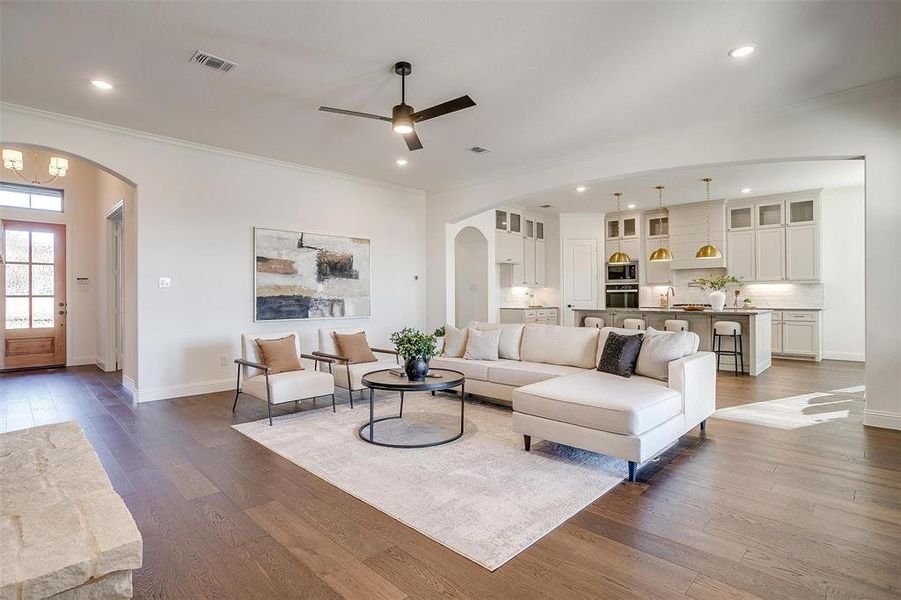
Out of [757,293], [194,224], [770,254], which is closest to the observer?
[194,224]

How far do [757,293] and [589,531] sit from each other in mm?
8656

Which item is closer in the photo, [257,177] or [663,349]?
[663,349]

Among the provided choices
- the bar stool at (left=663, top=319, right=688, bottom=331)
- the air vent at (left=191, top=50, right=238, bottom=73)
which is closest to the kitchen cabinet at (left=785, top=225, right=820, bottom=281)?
the bar stool at (left=663, top=319, right=688, bottom=331)

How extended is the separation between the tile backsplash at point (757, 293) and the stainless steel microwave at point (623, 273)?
34 centimetres

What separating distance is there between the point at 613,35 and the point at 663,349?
8.15 feet

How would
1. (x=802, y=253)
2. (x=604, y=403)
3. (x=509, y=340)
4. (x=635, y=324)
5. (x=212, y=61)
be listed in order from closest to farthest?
(x=604, y=403) < (x=212, y=61) < (x=509, y=340) < (x=635, y=324) < (x=802, y=253)

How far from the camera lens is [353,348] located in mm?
5383

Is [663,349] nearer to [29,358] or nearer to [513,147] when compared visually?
[513,147]

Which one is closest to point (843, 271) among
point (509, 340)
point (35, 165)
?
point (509, 340)

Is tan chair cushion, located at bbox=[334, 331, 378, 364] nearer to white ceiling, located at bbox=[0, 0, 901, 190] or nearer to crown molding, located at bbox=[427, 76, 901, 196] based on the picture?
white ceiling, located at bbox=[0, 0, 901, 190]

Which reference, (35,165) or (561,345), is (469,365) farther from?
(35,165)

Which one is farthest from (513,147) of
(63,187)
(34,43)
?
(63,187)

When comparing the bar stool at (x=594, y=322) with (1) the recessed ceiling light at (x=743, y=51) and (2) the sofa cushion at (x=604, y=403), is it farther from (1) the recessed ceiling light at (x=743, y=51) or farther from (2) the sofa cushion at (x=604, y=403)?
(1) the recessed ceiling light at (x=743, y=51)

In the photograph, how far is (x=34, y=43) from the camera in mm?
3250
